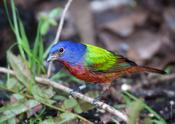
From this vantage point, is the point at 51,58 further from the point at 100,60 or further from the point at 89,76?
the point at 100,60

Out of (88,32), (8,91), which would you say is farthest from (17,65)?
(88,32)

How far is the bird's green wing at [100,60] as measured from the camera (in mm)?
5652

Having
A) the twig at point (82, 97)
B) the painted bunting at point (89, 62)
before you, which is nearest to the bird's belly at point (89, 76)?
the painted bunting at point (89, 62)

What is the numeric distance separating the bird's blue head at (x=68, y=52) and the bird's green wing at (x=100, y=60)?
0.24 feet

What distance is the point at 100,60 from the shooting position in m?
5.69

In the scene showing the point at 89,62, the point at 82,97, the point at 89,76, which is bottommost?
the point at 82,97

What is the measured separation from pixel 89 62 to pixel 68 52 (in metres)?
0.24

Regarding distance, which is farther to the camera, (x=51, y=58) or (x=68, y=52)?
(x=68, y=52)

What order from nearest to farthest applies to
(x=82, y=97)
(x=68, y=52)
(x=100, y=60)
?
(x=82, y=97) < (x=68, y=52) < (x=100, y=60)

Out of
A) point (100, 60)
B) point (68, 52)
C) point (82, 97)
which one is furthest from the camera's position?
point (100, 60)

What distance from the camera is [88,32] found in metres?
8.31

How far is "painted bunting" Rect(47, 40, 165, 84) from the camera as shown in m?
5.52

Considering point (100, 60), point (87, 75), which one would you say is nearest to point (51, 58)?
point (87, 75)

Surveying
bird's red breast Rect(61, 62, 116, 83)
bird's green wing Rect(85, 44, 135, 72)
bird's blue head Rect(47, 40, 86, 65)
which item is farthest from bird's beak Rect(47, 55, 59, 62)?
bird's green wing Rect(85, 44, 135, 72)
